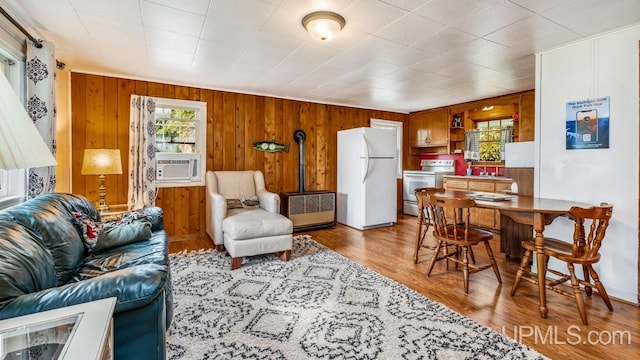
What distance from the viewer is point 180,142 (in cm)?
438

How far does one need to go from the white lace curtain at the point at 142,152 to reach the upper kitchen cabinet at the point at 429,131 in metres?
4.97

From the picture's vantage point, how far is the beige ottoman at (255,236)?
3041mm

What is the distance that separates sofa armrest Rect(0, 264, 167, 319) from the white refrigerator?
3.87 m

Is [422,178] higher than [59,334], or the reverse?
[422,178]

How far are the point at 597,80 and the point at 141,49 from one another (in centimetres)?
429

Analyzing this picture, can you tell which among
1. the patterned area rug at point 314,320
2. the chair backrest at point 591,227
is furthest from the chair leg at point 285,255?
the chair backrest at point 591,227

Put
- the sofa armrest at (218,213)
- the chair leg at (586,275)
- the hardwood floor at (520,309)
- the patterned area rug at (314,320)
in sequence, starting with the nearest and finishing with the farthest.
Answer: the patterned area rug at (314,320) < the hardwood floor at (520,309) < the chair leg at (586,275) < the sofa armrest at (218,213)

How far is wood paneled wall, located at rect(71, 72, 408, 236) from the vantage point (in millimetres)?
3746

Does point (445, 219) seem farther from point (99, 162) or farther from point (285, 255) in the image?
point (99, 162)

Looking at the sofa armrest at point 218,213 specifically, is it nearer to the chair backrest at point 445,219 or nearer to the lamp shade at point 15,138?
the chair backrest at point 445,219

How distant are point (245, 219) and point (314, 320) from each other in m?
1.46

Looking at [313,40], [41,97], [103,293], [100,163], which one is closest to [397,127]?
[313,40]

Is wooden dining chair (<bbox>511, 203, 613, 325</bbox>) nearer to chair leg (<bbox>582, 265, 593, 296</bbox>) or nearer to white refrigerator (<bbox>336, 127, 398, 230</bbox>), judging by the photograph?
chair leg (<bbox>582, 265, 593, 296</bbox>)

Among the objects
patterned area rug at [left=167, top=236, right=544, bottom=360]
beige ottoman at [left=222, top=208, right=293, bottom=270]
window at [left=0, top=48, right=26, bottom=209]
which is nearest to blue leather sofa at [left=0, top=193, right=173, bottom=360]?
patterned area rug at [left=167, top=236, right=544, bottom=360]
